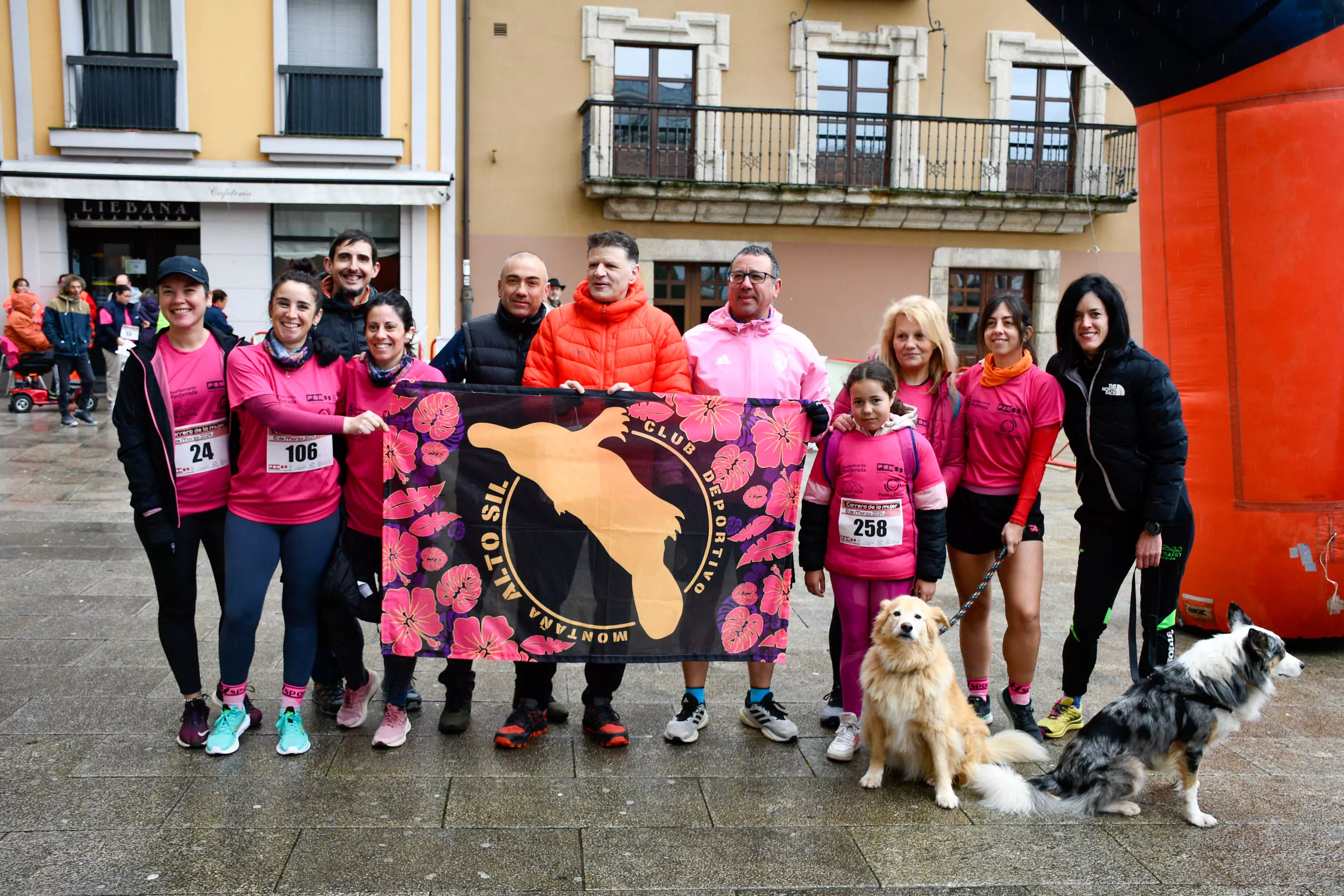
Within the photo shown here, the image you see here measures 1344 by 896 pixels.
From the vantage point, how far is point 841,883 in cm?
334

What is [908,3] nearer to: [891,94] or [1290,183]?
[891,94]

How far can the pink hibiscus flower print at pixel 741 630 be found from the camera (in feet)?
14.5

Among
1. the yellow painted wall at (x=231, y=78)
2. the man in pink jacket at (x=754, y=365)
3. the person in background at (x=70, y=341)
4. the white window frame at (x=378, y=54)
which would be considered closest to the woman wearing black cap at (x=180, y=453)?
the man in pink jacket at (x=754, y=365)

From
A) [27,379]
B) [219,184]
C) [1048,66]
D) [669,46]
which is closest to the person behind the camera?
[27,379]

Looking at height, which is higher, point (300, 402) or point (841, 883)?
point (300, 402)

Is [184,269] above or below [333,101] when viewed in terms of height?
below

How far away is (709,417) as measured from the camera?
4.36 metres

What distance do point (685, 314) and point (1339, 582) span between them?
48.5ft

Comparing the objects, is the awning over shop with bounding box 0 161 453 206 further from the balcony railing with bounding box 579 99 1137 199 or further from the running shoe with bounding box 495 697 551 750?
the running shoe with bounding box 495 697 551 750

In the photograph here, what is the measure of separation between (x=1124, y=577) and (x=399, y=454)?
3.16m

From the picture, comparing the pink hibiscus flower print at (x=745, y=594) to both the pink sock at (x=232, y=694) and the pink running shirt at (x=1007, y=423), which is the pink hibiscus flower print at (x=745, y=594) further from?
the pink sock at (x=232, y=694)

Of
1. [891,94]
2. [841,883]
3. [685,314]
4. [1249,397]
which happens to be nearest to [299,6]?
[685,314]

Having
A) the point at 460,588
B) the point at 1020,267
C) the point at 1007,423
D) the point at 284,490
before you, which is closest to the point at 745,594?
the point at 460,588

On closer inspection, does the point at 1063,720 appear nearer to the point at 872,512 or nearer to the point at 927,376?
the point at 872,512
